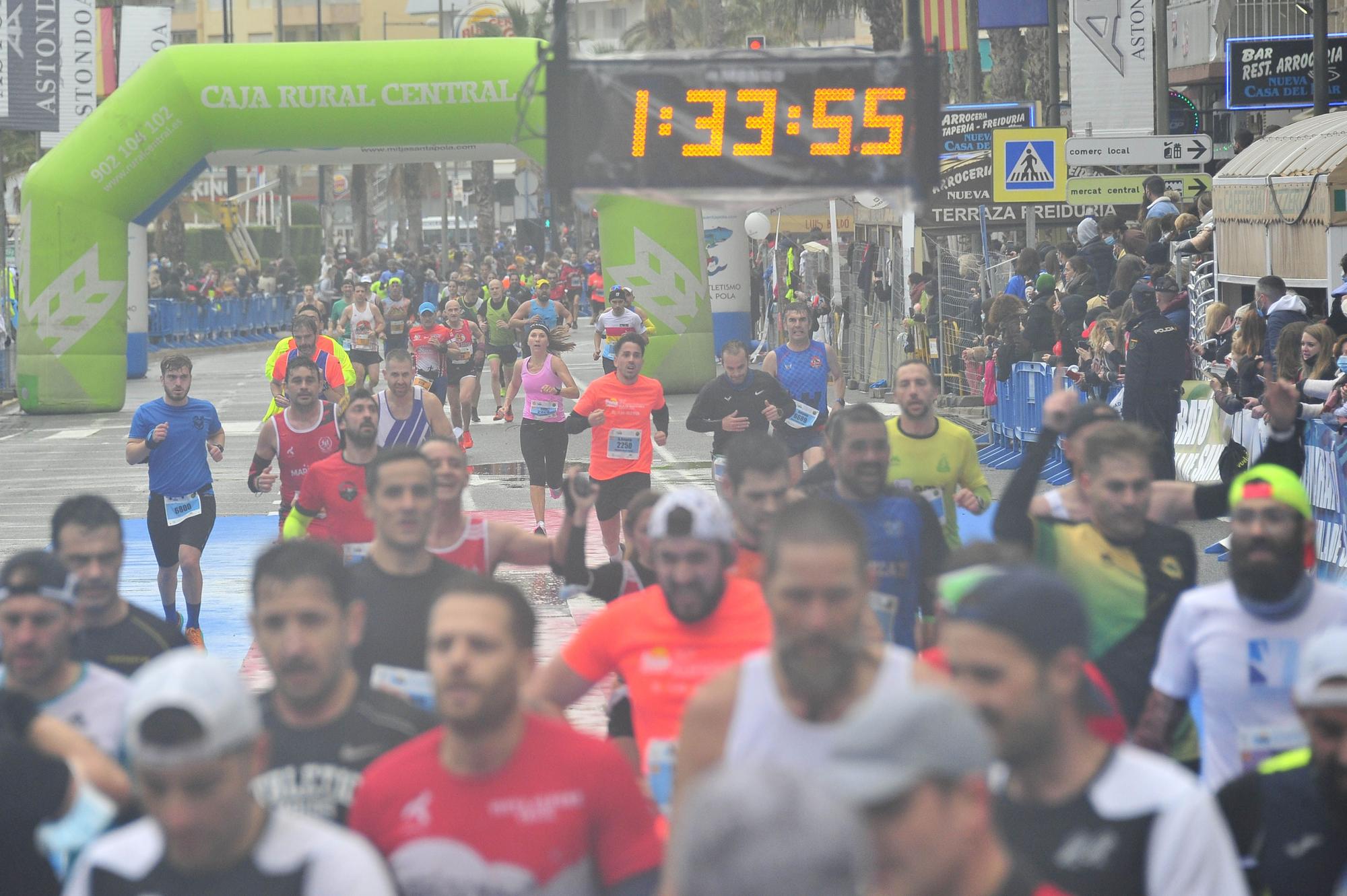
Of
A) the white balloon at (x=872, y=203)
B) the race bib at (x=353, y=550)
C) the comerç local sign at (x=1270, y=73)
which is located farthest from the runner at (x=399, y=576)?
the white balloon at (x=872, y=203)

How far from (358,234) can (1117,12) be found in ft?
165

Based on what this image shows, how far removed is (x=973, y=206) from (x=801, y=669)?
20123 millimetres

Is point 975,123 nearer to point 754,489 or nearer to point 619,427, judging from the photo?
point 619,427

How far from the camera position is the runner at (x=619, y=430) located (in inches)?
486

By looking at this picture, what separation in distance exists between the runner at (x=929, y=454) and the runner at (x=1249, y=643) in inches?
134

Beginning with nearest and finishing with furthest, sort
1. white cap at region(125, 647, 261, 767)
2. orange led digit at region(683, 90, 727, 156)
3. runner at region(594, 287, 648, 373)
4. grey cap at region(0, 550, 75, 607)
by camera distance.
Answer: white cap at region(125, 647, 261, 767) < grey cap at region(0, 550, 75, 607) < orange led digit at region(683, 90, 727, 156) < runner at region(594, 287, 648, 373)

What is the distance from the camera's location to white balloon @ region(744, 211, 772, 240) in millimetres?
34688

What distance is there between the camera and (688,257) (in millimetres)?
26078

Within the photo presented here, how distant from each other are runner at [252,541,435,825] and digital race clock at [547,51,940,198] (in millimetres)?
3824

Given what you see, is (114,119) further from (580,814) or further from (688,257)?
(580,814)

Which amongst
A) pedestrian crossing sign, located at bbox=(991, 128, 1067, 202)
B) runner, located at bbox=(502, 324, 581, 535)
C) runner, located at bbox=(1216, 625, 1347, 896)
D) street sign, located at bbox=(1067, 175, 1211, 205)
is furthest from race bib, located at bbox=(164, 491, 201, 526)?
street sign, located at bbox=(1067, 175, 1211, 205)

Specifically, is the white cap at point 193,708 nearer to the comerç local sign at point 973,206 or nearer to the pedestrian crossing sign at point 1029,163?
the pedestrian crossing sign at point 1029,163

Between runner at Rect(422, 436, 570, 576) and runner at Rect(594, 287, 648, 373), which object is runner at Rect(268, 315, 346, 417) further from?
runner at Rect(594, 287, 648, 373)

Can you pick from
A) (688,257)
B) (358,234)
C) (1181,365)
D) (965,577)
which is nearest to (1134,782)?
(965,577)
